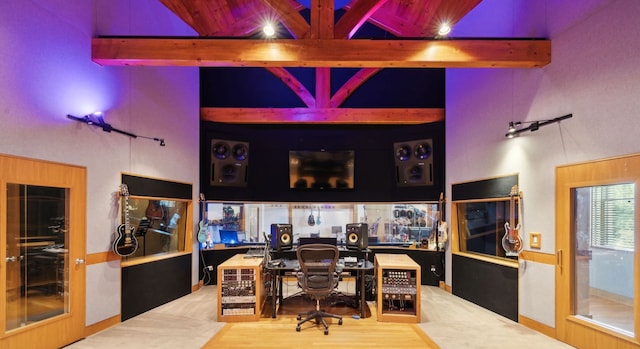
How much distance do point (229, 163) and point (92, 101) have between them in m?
2.73

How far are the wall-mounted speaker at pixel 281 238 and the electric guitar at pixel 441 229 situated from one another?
2.99m

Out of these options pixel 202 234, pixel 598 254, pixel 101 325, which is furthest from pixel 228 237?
pixel 598 254

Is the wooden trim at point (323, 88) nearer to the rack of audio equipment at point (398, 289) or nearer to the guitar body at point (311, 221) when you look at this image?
the guitar body at point (311, 221)

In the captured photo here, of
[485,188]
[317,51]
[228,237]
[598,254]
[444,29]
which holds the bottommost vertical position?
[228,237]

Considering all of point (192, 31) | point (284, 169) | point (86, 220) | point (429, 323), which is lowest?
point (429, 323)

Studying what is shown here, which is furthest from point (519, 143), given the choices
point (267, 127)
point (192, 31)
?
point (192, 31)

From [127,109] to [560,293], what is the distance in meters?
6.30

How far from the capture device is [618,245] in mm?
3314

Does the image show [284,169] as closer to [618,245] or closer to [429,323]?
[429,323]

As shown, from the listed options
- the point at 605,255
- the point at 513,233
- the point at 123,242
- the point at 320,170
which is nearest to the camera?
the point at 605,255

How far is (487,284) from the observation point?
16.4 ft

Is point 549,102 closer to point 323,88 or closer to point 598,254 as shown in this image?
point 598,254

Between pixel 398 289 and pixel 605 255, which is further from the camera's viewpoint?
pixel 398 289

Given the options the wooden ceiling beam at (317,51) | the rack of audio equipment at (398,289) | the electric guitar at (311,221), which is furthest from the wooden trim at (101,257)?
the electric guitar at (311,221)
